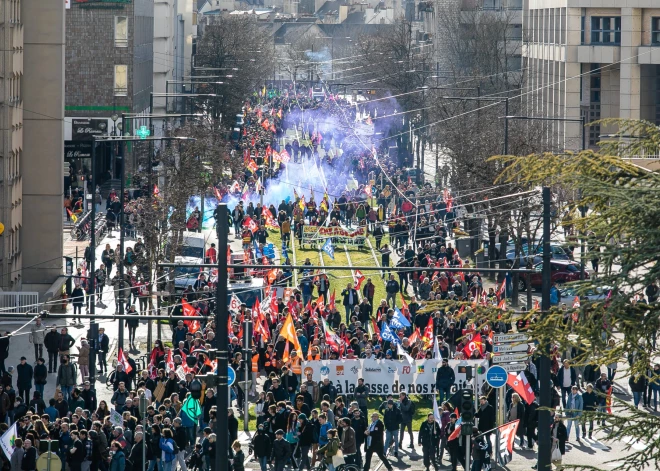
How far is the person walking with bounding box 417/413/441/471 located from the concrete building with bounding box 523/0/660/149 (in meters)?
39.9

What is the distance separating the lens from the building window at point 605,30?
72000 mm

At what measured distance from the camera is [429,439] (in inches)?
1017

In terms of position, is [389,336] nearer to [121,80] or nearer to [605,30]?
[605,30]

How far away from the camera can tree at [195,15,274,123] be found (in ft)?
317

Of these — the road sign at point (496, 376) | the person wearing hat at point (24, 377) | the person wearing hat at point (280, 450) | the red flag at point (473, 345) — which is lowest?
the person wearing hat at point (280, 450)

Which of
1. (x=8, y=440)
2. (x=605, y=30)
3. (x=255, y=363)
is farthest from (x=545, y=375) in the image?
(x=605, y=30)

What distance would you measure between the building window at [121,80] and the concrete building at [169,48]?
4.47 m

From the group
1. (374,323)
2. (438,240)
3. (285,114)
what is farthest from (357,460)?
(285,114)

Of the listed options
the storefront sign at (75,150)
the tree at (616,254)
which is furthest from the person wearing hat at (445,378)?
the storefront sign at (75,150)

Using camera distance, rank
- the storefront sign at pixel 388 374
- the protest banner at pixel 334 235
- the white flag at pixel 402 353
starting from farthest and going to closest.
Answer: the protest banner at pixel 334 235 < the white flag at pixel 402 353 < the storefront sign at pixel 388 374

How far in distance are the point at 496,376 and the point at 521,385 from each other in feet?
5.11

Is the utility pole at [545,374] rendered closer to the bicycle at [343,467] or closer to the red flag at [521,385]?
the bicycle at [343,467]

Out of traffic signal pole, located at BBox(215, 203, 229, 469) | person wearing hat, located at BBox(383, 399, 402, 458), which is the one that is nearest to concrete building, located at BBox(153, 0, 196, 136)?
person wearing hat, located at BBox(383, 399, 402, 458)

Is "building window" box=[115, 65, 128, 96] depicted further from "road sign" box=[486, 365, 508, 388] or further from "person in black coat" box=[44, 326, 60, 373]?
"road sign" box=[486, 365, 508, 388]
